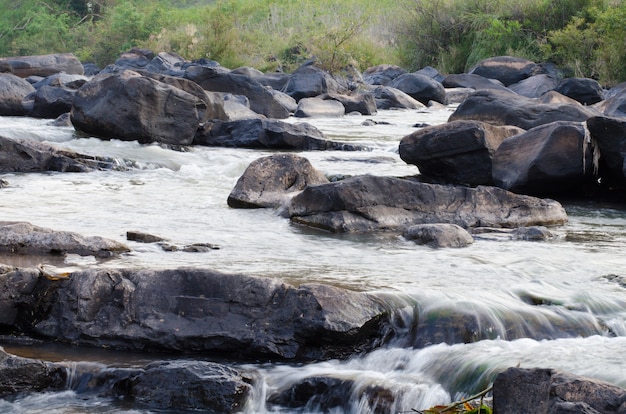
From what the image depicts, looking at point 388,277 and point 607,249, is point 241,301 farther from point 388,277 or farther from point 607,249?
point 607,249

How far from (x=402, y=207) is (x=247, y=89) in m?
9.82

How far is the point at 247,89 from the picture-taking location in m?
16.4

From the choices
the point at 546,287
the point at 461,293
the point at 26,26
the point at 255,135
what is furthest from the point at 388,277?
the point at 26,26

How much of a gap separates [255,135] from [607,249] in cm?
669

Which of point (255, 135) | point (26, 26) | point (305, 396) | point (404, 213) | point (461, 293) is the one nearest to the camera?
point (305, 396)

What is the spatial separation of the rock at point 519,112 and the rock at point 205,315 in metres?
6.59

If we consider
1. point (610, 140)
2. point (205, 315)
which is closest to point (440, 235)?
point (205, 315)

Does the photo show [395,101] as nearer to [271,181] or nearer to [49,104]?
[49,104]

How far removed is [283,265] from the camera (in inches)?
211

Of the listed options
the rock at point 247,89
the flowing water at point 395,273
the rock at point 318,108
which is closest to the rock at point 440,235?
the flowing water at point 395,273

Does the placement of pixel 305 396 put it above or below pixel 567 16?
below

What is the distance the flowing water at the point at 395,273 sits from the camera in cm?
382

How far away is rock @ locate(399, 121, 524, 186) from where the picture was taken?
8633 millimetres

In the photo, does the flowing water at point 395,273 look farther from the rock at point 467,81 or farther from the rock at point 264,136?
the rock at point 467,81
